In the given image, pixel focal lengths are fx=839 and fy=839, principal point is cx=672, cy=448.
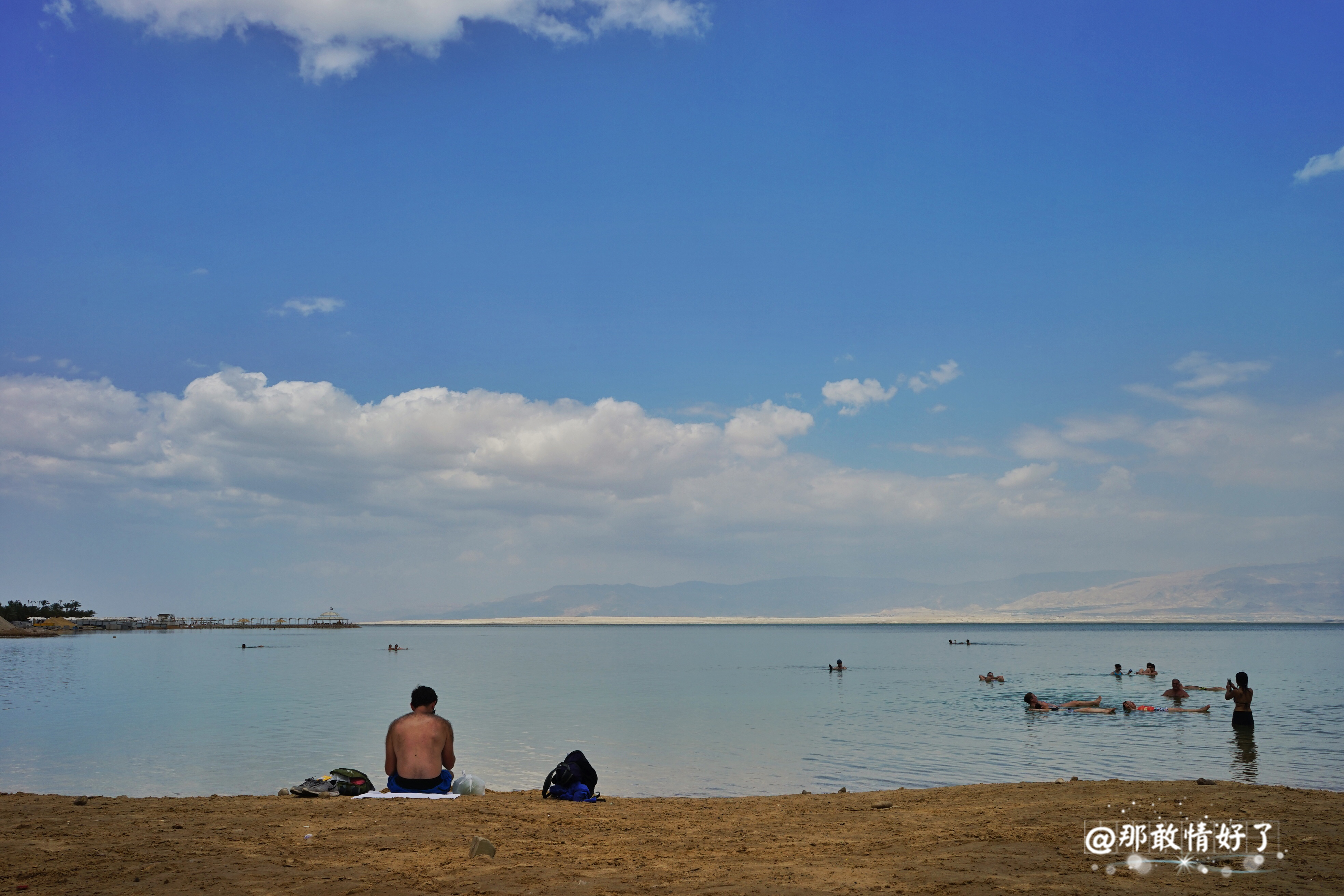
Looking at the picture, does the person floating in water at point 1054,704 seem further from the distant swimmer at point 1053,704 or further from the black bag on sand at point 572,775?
the black bag on sand at point 572,775

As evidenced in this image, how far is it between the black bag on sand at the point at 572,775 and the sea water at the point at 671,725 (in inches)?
161

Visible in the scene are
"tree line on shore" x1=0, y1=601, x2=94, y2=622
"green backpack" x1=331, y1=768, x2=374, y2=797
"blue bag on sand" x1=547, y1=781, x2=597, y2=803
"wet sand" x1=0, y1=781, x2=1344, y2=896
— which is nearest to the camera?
"wet sand" x1=0, y1=781, x2=1344, y2=896

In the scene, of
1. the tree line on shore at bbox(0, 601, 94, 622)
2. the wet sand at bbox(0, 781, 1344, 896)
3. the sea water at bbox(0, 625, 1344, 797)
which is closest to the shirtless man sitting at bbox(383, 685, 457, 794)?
the wet sand at bbox(0, 781, 1344, 896)

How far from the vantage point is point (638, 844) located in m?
10.0

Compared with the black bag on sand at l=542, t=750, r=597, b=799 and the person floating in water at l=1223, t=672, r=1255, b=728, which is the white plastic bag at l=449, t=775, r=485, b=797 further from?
the person floating in water at l=1223, t=672, r=1255, b=728

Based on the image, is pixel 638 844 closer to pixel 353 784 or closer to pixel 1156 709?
pixel 353 784

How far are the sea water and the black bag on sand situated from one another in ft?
13.4

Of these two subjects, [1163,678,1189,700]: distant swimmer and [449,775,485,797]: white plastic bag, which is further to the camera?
[1163,678,1189,700]: distant swimmer

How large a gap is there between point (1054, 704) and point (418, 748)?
3033 centimetres

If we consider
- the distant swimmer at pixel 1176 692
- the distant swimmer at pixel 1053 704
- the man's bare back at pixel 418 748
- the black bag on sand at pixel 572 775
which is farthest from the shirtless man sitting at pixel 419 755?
the distant swimmer at pixel 1176 692

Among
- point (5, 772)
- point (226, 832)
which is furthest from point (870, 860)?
point (5, 772)

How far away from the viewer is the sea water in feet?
63.8

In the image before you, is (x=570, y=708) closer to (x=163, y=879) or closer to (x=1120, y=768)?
(x=1120, y=768)

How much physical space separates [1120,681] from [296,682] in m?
49.8
